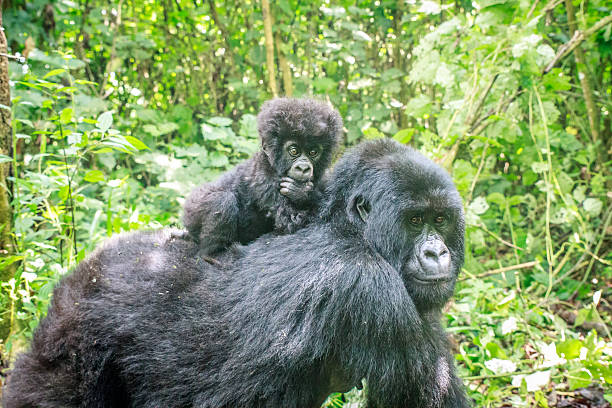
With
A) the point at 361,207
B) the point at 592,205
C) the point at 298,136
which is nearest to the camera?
the point at 361,207

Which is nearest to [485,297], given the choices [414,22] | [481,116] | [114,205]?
[481,116]

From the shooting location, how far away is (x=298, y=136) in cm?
319

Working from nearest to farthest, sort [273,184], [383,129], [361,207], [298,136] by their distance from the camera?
[361,207] → [273,184] → [298,136] → [383,129]

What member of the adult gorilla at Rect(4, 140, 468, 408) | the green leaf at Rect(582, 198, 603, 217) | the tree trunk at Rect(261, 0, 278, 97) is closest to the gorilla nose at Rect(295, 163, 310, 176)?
the adult gorilla at Rect(4, 140, 468, 408)

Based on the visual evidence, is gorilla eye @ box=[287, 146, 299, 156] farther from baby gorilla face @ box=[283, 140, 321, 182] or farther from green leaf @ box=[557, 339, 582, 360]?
green leaf @ box=[557, 339, 582, 360]

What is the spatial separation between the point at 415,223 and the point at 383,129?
4004mm

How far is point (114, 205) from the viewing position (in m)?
5.00

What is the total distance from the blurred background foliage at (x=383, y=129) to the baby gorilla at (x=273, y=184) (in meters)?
0.58

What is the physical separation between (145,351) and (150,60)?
18.9 ft

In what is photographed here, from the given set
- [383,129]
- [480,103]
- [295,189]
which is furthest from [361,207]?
[383,129]

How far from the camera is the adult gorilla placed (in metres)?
2.36

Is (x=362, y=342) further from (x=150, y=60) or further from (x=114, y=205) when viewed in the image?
(x=150, y=60)

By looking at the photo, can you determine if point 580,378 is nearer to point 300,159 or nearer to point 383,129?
point 300,159

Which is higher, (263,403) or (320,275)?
(320,275)
